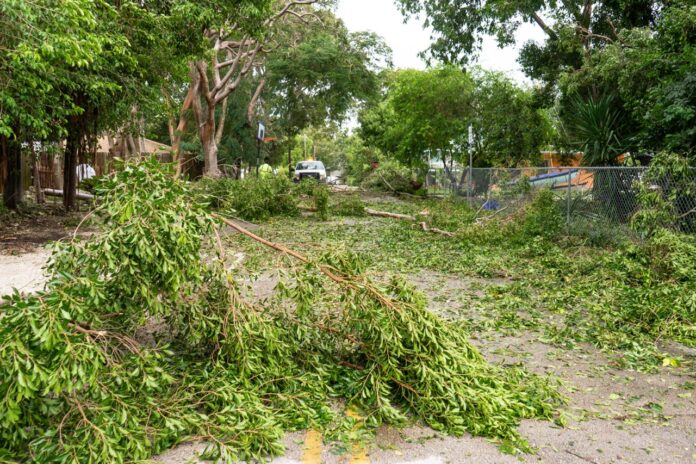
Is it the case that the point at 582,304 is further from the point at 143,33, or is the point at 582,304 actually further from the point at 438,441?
the point at 143,33

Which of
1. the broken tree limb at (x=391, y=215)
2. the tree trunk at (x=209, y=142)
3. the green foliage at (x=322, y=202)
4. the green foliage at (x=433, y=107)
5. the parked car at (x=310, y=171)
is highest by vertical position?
the green foliage at (x=433, y=107)

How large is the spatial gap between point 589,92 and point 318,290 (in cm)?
1232

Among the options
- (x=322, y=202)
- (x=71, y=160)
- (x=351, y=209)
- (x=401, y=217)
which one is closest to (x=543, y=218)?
(x=401, y=217)

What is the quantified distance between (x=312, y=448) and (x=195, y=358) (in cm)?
137

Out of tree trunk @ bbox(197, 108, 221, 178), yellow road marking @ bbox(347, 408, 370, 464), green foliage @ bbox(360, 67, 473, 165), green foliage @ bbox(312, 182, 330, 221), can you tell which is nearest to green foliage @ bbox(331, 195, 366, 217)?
green foliage @ bbox(312, 182, 330, 221)

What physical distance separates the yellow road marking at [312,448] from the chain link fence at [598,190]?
269 inches

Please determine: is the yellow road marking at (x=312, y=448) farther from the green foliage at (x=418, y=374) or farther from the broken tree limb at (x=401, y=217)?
the broken tree limb at (x=401, y=217)

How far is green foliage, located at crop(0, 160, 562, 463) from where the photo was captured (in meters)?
3.12

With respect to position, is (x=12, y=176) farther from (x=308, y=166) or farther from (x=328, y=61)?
(x=308, y=166)

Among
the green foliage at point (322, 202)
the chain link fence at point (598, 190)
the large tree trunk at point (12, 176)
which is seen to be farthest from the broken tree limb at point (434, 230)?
the large tree trunk at point (12, 176)

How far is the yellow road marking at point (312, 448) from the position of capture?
3.39 metres

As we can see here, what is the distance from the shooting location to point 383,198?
92.6 feet

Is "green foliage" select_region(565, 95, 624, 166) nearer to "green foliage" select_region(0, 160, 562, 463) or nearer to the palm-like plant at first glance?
the palm-like plant

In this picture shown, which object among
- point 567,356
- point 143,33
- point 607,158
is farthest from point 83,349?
point 607,158
